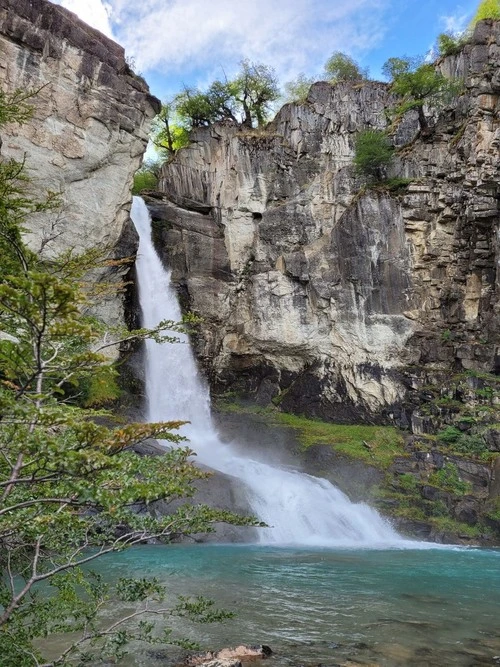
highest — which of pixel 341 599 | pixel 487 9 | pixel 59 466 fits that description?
pixel 487 9

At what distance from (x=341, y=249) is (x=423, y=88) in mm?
10090

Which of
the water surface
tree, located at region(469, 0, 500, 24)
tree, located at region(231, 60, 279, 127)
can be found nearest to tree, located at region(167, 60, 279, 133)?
tree, located at region(231, 60, 279, 127)

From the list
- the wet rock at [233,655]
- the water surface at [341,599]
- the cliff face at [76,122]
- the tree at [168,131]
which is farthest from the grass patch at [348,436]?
the tree at [168,131]

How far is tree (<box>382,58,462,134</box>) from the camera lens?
26.3 metres

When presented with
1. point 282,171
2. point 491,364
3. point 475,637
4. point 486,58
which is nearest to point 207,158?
point 282,171

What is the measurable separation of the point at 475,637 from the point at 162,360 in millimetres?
20144

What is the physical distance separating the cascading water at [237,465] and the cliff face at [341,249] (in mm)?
1270

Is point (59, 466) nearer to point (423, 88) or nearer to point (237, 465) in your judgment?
point (237, 465)

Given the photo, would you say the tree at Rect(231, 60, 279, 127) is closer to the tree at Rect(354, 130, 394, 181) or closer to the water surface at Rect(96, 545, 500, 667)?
the tree at Rect(354, 130, 394, 181)

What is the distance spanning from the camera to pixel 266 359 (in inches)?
1081

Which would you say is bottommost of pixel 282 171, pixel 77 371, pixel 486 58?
pixel 77 371

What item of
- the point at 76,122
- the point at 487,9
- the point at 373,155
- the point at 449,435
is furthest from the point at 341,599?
the point at 487,9

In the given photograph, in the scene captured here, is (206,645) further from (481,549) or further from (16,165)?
(481,549)

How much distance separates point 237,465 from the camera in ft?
65.9
